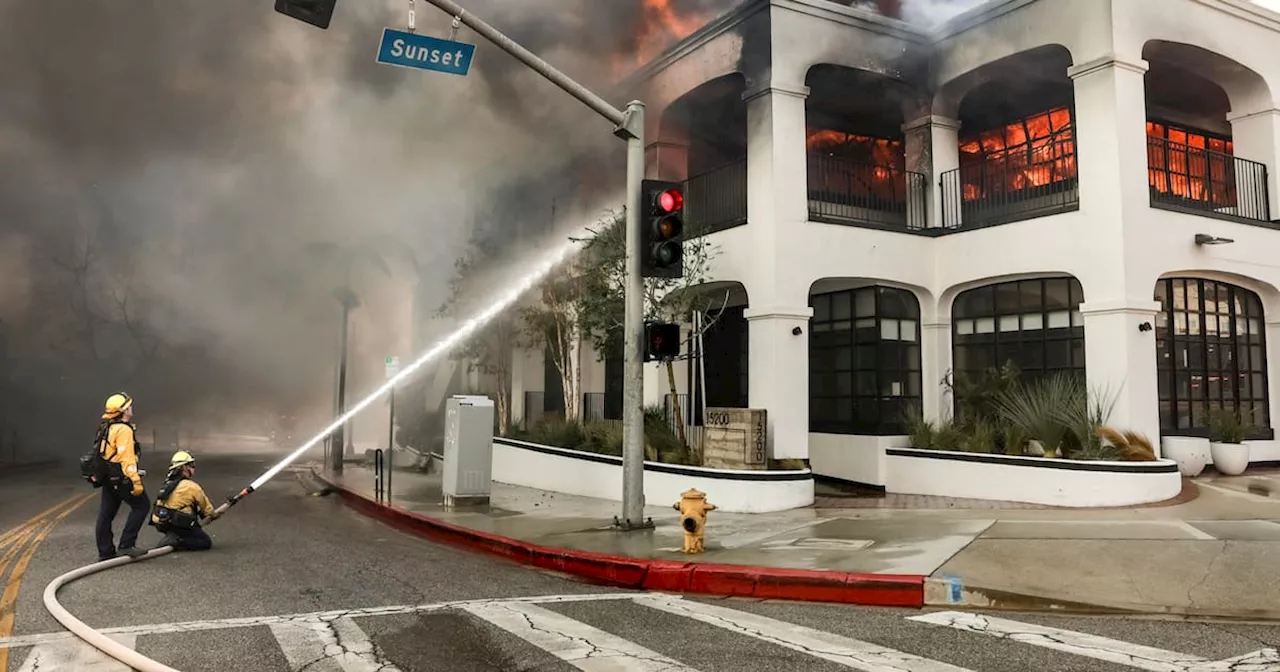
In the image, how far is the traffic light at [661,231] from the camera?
8266 millimetres

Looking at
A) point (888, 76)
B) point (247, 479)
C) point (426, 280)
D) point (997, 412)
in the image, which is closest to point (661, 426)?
point (997, 412)

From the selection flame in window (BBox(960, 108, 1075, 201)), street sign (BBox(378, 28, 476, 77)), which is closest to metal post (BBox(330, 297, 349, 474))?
street sign (BBox(378, 28, 476, 77))

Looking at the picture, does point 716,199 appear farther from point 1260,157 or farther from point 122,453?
point 122,453

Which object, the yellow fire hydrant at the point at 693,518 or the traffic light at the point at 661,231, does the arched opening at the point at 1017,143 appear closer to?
the traffic light at the point at 661,231

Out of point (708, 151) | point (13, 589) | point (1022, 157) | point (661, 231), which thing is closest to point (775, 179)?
point (708, 151)

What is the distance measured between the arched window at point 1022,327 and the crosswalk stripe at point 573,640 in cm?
933

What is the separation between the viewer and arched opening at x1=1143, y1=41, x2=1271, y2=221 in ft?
40.7

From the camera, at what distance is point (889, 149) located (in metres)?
14.8

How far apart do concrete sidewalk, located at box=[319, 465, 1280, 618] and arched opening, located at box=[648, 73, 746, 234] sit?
17.1ft

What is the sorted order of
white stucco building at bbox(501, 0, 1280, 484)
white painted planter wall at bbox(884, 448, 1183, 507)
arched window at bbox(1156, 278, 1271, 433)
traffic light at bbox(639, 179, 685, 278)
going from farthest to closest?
arched window at bbox(1156, 278, 1271, 433)
white stucco building at bbox(501, 0, 1280, 484)
white painted planter wall at bbox(884, 448, 1183, 507)
traffic light at bbox(639, 179, 685, 278)

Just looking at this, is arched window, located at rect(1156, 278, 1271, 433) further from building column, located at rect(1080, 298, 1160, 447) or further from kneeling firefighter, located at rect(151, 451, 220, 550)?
kneeling firefighter, located at rect(151, 451, 220, 550)

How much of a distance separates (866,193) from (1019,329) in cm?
334

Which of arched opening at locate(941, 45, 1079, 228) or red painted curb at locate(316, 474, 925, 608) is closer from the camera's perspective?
red painted curb at locate(316, 474, 925, 608)

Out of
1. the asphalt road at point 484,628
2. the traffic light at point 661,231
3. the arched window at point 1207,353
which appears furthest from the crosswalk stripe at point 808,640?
the arched window at point 1207,353
